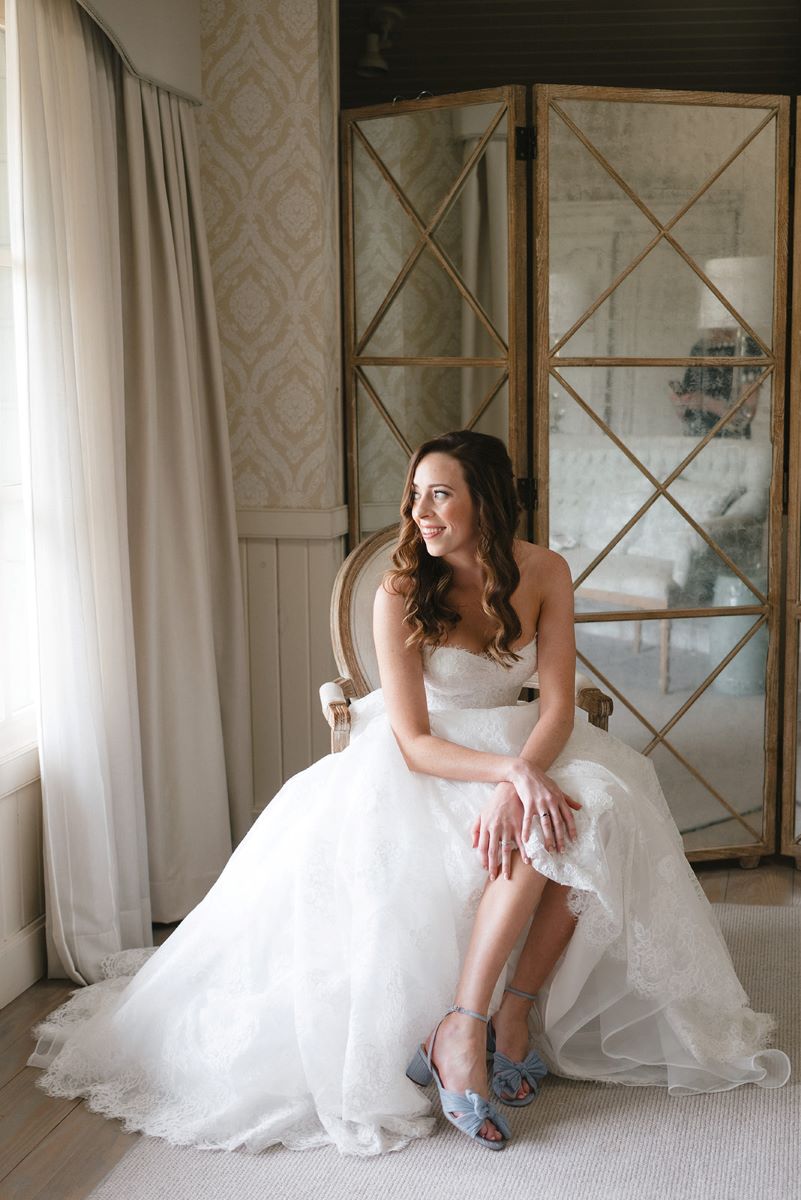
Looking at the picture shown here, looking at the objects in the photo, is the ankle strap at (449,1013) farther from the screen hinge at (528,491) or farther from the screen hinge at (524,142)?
the screen hinge at (524,142)

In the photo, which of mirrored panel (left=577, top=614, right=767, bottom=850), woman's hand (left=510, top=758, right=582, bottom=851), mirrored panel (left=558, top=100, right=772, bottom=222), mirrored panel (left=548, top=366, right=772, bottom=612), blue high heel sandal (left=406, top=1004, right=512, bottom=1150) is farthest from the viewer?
mirrored panel (left=577, top=614, right=767, bottom=850)

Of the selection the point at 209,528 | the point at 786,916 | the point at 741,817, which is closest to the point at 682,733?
the point at 741,817

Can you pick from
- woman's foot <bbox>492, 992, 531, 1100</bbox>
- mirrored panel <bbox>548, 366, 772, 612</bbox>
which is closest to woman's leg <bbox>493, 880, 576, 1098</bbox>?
woman's foot <bbox>492, 992, 531, 1100</bbox>

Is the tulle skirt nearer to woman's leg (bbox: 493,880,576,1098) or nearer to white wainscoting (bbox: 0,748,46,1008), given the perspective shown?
woman's leg (bbox: 493,880,576,1098)

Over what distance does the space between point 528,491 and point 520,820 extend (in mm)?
1268

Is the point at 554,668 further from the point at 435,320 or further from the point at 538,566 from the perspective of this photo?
the point at 435,320

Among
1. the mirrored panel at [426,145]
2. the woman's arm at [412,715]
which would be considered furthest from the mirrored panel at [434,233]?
the woman's arm at [412,715]

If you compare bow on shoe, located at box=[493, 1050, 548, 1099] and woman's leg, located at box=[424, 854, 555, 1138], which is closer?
woman's leg, located at box=[424, 854, 555, 1138]

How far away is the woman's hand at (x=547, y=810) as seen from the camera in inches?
85.2

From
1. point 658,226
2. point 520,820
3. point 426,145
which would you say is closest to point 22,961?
point 520,820

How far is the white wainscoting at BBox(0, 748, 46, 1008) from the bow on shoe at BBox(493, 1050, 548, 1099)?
3.64 feet

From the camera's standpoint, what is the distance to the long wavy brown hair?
2465mm

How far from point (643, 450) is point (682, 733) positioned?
2.67 ft

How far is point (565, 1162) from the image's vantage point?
202cm
